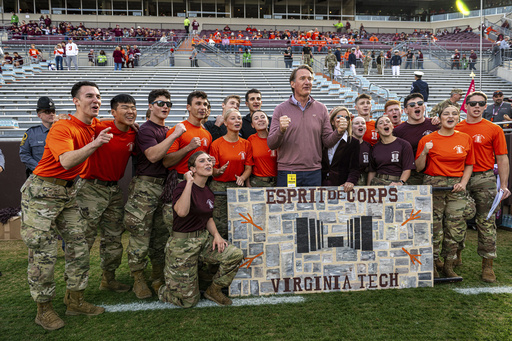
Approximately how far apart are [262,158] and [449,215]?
7.22ft

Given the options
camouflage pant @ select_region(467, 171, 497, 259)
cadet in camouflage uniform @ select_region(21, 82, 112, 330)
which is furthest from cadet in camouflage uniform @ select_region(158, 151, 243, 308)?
camouflage pant @ select_region(467, 171, 497, 259)

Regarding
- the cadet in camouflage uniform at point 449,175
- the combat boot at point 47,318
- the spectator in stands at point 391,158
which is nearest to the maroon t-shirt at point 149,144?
the combat boot at point 47,318

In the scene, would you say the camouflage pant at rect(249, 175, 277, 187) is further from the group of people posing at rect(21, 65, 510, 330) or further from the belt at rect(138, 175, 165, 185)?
the belt at rect(138, 175, 165, 185)

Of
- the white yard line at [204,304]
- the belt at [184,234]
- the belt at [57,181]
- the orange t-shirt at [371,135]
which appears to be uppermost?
the orange t-shirt at [371,135]

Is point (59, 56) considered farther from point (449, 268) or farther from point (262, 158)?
point (449, 268)

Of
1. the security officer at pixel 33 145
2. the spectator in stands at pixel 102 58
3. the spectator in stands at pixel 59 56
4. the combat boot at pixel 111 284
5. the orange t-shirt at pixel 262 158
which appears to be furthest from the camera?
the spectator in stands at pixel 102 58

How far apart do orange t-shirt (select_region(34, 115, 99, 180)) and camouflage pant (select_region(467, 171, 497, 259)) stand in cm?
429

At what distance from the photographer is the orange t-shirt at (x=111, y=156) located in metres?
3.72

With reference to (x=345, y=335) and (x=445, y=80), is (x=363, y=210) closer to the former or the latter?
(x=345, y=335)

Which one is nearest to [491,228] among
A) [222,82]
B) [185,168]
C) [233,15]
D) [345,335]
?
[345,335]

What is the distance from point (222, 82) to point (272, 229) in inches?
541

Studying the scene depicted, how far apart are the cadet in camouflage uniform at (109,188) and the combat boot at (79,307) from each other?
0.52 metres

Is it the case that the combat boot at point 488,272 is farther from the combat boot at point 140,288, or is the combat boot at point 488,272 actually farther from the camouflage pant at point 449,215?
the combat boot at point 140,288

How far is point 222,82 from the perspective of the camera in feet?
54.2
